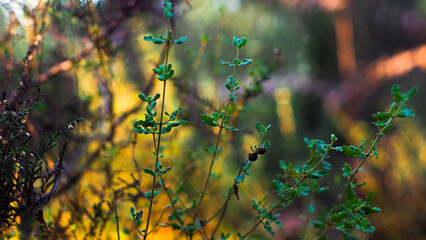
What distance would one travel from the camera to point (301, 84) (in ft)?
12.5

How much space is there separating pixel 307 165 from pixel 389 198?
2.35 m

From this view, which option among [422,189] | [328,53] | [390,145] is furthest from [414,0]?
[422,189]

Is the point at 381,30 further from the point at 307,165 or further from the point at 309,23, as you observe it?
the point at 307,165

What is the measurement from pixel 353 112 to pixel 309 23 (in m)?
1.10

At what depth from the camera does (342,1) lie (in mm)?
3471

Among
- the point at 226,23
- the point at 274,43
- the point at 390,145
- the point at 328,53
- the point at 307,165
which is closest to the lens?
the point at 307,165

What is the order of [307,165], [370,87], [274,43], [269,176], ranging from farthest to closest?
[274,43]
[370,87]
[269,176]
[307,165]

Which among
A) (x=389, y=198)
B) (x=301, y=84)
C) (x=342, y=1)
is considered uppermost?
(x=342, y=1)

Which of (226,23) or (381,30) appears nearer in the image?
(381,30)

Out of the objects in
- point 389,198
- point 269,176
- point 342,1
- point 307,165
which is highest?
point 342,1

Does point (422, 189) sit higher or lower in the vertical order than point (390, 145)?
lower

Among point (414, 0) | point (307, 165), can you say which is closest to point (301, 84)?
point (414, 0)

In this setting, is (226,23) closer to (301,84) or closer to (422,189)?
(301,84)

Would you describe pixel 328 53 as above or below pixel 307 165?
above
